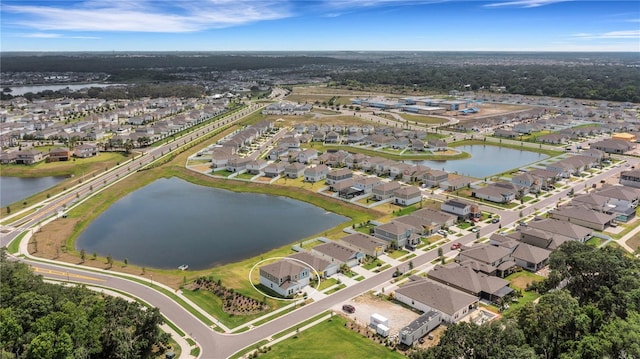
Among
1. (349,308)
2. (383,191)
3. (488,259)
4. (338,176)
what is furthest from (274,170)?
(349,308)

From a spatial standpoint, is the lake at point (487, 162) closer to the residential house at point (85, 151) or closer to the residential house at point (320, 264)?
the residential house at point (320, 264)

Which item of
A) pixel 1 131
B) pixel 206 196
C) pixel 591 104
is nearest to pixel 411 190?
pixel 206 196

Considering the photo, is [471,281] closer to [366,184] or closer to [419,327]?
[419,327]

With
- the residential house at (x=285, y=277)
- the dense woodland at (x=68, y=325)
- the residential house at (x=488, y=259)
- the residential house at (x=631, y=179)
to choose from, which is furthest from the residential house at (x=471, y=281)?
the residential house at (x=631, y=179)

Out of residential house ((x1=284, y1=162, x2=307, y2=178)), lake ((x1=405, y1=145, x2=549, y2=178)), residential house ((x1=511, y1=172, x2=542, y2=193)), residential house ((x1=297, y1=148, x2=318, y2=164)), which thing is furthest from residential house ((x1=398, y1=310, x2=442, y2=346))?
residential house ((x1=297, y1=148, x2=318, y2=164))

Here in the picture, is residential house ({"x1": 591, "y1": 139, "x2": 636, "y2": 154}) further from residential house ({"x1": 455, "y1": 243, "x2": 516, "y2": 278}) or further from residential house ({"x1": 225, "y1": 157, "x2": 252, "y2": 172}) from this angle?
residential house ({"x1": 225, "y1": 157, "x2": 252, "y2": 172})
